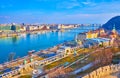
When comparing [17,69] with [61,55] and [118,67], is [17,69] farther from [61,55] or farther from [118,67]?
[118,67]

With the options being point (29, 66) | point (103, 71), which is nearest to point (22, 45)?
point (29, 66)

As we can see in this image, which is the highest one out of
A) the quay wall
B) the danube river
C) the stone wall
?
the stone wall

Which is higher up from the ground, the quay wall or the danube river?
Result: the quay wall

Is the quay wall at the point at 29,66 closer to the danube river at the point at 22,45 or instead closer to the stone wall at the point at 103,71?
the danube river at the point at 22,45

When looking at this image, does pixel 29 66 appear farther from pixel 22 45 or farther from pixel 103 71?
pixel 22 45

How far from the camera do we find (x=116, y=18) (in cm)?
2948

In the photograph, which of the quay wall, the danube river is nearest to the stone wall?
the quay wall

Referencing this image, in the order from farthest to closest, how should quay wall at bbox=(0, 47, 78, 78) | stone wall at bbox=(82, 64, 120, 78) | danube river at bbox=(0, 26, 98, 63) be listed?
1. danube river at bbox=(0, 26, 98, 63)
2. quay wall at bbox=(0, 47, 78, 78)
3. stone wall at bbox=(82, 64, 120, 78)

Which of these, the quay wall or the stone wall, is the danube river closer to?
the quay wall

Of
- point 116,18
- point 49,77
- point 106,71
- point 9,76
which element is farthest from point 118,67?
point 116,18

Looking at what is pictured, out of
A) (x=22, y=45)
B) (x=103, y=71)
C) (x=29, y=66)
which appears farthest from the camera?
(x=22, y=45)

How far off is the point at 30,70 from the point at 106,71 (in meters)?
4.54

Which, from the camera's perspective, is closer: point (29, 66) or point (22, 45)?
point (29, 66)

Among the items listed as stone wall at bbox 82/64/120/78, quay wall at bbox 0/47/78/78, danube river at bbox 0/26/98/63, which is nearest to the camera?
stone wall at bbox 82/64/120/78
